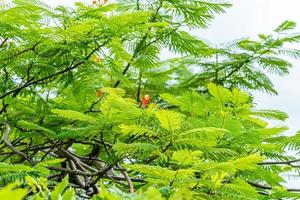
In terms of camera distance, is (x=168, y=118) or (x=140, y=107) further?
(x=140, y=107)

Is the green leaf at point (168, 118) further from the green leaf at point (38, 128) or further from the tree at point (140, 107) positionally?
the green leaf at point (38, 128)

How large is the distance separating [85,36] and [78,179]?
1.12 metres

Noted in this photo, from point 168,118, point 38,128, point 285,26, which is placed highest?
point 285,26

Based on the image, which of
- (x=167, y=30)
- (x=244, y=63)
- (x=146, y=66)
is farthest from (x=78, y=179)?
(x=244, y=63)

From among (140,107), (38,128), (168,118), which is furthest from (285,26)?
(168,118)

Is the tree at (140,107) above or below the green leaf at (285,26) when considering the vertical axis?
below

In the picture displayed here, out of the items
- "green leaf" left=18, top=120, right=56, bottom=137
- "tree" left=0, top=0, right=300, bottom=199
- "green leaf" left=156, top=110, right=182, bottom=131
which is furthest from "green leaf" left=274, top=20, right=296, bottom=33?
"green leaf" left=156, top=110, right=182, bottom=131

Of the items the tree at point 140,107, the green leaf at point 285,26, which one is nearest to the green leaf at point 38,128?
the tree at point 140,107

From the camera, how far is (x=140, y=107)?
11.6 feet

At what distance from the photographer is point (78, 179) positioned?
3.76 metres

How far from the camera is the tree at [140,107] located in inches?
86.7

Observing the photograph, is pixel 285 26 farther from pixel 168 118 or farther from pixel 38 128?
pixel 168 118

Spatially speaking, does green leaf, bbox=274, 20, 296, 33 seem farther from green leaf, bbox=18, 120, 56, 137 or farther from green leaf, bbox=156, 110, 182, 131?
green leaf, bbox=156, 110, 182, 131

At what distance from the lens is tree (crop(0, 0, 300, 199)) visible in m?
2.20
